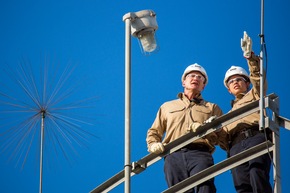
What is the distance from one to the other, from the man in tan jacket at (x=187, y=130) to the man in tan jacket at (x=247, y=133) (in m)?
0.38

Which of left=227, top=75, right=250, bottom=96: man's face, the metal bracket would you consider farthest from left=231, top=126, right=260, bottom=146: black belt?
the metal bracket

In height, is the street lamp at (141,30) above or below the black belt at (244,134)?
above

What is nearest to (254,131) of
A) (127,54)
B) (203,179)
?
(203,179)

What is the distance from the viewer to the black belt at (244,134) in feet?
56.1

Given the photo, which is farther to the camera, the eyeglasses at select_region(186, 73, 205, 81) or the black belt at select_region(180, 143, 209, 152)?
the eyeglasses at select_region(186, 73, 205, 81)

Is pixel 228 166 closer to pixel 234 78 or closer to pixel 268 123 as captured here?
pixel 268 123

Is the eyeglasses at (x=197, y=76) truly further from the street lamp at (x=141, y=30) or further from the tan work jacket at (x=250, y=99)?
the street lamp at (x=141, y=30)

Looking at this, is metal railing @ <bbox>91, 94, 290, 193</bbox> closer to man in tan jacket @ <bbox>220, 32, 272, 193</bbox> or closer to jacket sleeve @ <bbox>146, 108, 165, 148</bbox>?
man in tan jacket @ <bbox>220, 32, 272, 193</bbox>

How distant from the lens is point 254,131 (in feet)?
56.2

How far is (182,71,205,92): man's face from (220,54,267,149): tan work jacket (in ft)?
2.24

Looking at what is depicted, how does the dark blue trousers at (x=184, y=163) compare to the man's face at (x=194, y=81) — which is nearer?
the dark blue trousers at (x=184, y=163)

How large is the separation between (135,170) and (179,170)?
145cm

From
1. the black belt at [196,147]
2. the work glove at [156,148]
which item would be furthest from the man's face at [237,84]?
the work glove at [156,148]

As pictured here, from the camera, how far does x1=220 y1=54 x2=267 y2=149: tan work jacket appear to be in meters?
16.7
